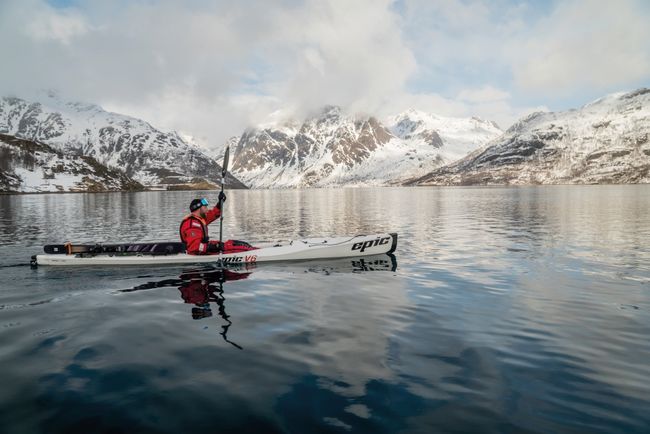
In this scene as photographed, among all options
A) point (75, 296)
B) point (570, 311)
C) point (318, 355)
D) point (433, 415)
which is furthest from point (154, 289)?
point (570, 311)

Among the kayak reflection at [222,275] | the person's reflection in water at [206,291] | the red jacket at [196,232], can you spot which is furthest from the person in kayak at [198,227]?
the person's reflection in water at [206,291]

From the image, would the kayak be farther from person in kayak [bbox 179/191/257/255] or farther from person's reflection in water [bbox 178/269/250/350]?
person's reflection in water [bbox 178/269/250/350]

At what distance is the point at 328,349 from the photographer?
1018 centimetres

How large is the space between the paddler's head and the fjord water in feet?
8.69

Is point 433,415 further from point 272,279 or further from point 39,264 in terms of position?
point 39,264

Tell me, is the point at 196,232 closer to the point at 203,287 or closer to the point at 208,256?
the point at 208,256

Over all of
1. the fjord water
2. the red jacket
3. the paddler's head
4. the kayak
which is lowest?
the fjord water

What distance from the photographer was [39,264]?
814 inches

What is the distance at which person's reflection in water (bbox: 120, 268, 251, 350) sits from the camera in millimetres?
13516

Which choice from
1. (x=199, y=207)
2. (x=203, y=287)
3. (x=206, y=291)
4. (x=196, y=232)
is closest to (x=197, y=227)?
(x=196, y=232)

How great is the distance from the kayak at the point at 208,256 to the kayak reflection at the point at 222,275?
42 centimetres

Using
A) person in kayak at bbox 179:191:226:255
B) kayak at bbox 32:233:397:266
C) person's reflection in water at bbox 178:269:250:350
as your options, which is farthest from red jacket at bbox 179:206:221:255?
person's reflection in water at bbox 178:269:250:350

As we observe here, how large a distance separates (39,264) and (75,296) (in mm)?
6901

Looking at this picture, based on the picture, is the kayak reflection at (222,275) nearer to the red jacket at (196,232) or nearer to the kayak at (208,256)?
the kayak at (208,256)
